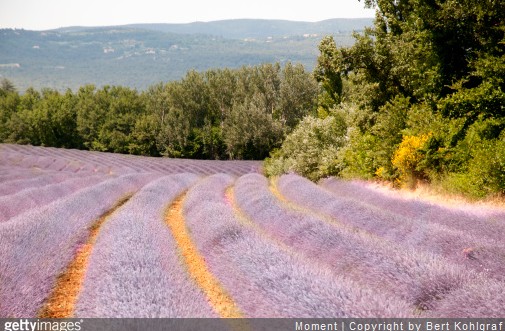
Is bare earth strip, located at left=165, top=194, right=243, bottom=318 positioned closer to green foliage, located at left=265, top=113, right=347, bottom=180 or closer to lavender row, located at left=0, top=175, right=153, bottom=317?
lavender row, located at left=0, top=175, right=153, bottom=317

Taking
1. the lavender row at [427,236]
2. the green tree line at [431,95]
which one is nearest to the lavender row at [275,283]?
the lavender row at [427,236]

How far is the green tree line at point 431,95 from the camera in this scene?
13602mm

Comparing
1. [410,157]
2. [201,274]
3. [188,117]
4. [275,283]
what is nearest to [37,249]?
[201,274]

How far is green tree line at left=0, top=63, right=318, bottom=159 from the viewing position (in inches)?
2463

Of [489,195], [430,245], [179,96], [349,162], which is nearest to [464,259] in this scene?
[430,245]

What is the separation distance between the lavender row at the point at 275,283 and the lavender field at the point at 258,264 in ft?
0.06

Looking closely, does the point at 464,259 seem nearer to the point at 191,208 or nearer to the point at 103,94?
the point at 191,208

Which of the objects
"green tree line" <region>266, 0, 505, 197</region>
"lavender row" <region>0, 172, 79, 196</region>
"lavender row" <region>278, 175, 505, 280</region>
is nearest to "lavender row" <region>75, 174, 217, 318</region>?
"lavender row" <region>278, 175, 505, 280</region>

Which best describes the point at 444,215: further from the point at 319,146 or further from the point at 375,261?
the point at 319,146

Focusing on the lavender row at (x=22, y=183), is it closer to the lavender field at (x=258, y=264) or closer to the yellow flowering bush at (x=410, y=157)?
the lavender field at (x=258, y=264)

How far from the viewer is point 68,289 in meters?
6.68

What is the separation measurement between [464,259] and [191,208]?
8.33m

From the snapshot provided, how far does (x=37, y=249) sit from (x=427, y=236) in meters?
6.90

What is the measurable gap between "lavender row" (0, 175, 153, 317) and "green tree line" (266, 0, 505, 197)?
10647mm
